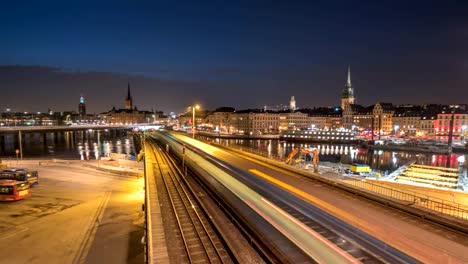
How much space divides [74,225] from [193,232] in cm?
941

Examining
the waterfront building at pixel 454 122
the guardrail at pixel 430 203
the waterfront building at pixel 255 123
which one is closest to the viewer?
the guardrail at pixel 430 203

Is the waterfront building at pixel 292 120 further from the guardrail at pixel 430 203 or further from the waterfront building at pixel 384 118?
the guardrail at pixel 430 203

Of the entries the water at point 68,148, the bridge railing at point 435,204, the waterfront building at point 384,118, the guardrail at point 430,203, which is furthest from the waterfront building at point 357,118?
the bridge railing at point 435,204

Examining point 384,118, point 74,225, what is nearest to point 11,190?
point 74,225

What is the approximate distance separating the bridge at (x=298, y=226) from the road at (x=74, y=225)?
9.36ft

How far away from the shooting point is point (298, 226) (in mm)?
9992

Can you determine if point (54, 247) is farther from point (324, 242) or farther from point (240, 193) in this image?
point (324, 242)

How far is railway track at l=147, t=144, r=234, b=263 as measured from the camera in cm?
912

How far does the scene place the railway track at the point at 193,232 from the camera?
9.12m

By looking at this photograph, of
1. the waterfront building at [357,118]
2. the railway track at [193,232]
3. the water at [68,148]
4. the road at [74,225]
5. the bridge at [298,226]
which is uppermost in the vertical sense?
the waterfront building at [357,118]

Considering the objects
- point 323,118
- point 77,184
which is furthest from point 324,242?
point 323,118

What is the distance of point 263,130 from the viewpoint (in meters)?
130

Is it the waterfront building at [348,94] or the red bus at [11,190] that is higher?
the waterfront building at [348,94]

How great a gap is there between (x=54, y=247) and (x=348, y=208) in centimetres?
1423
